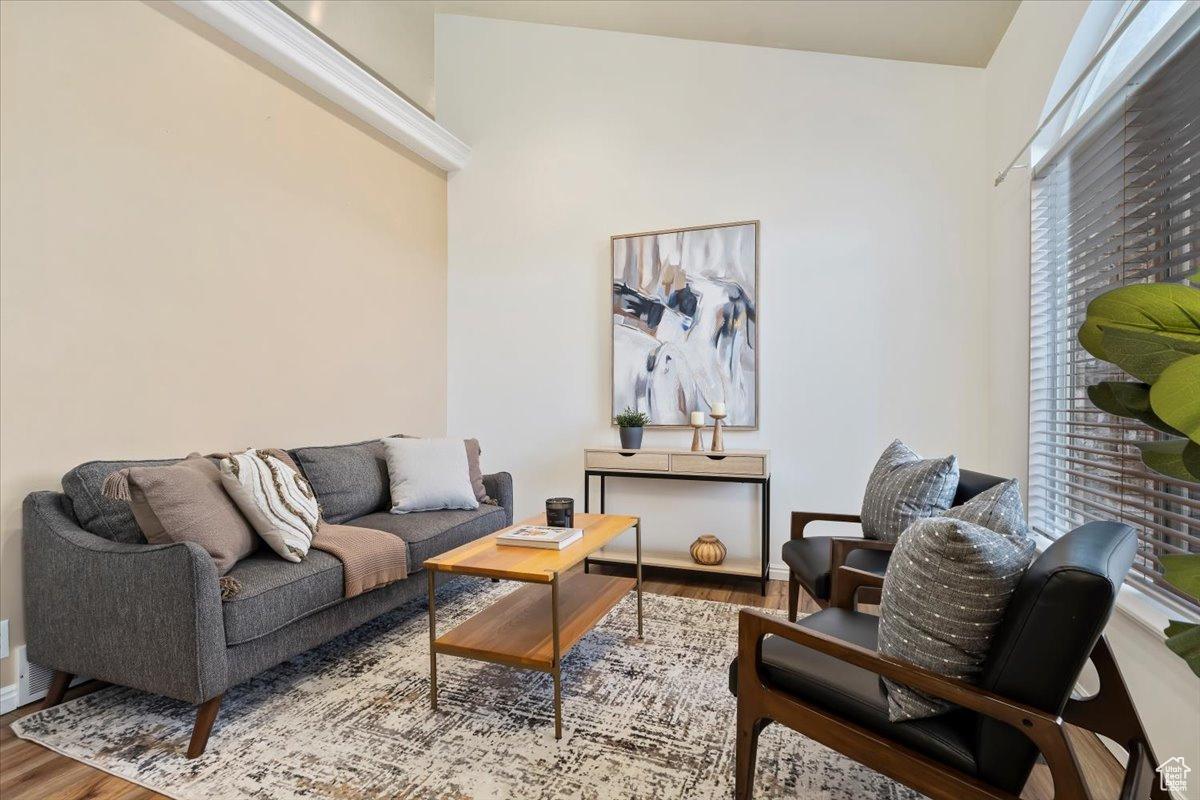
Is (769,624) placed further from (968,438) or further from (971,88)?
(971,88)

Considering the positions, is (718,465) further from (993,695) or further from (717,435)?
(993,695)

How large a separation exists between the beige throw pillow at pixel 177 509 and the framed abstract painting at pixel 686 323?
2397 millimetres

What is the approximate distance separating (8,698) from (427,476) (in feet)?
5.81

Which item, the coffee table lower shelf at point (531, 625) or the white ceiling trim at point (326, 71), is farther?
the white ceiling trim at point (326, 71)

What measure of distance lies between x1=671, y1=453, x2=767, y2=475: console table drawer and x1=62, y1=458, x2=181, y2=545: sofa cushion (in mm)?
2575

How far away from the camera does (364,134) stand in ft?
12.4

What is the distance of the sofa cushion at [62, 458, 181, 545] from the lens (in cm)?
214

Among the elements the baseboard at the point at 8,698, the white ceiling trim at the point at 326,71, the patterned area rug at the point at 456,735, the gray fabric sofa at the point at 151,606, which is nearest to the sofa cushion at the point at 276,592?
the gray fabric sofa at the point at 151,606

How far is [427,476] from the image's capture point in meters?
3.34

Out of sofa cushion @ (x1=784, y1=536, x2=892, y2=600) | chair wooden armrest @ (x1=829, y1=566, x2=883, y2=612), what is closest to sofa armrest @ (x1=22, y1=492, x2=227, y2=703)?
chair wooden armrest @ (x1=829, y1=566, x2=883, y2=612)

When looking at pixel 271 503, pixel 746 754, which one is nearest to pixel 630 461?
pixel 271 503

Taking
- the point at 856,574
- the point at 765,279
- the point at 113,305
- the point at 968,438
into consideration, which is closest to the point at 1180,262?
the point at 856,574

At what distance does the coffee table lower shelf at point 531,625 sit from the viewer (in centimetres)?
198

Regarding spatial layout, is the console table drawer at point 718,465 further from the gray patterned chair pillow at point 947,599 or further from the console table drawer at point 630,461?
the gray patterned chair pillow at point 947,599
